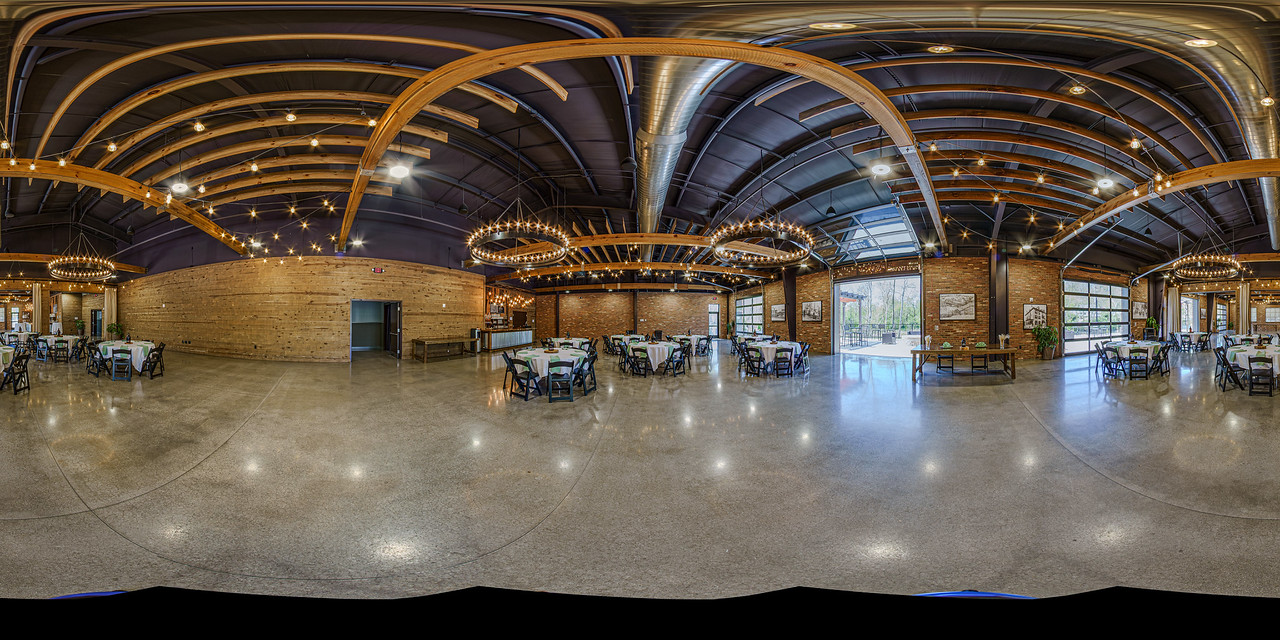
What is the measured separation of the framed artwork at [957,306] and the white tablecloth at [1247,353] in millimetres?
4430

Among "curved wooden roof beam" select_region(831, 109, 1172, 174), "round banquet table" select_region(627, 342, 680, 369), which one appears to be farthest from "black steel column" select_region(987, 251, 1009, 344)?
"round banquet table" select_region(627, 342, 680, 369)

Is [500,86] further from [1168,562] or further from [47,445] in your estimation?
[1168,562]

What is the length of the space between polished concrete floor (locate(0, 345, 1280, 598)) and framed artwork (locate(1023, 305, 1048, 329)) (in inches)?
281

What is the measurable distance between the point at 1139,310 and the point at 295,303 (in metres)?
28.3

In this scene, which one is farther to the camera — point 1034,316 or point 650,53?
point 1034,316

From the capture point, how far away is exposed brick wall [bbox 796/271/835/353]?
15.1 meters

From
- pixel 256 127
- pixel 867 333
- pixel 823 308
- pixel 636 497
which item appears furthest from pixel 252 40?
pixel 867 333

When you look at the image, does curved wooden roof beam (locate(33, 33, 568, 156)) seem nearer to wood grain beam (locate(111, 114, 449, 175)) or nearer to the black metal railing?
Answer: wood grain beam (locate(111, 114, 449, 175))

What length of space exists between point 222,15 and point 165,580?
15.8 ft

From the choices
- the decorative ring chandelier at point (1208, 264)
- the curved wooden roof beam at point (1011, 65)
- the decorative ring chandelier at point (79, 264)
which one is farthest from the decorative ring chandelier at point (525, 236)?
the decorative ring chandelier at point (1208, 264)

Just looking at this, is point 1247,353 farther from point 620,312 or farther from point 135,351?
point 135,351

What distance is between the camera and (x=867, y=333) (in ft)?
59.5

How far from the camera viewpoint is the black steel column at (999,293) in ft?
39.1

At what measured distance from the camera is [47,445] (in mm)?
4070
